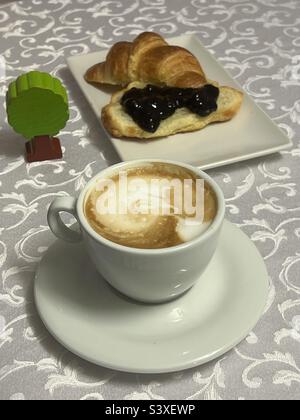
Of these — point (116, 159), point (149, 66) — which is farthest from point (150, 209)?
point (149, 66)

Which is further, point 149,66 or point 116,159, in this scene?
point 149,66

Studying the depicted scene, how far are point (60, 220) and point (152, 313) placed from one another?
14 centimetres

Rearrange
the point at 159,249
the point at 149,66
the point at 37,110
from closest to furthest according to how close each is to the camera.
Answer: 1. the point at 159,249
2. the point at 37,110
3. the point at 149,66

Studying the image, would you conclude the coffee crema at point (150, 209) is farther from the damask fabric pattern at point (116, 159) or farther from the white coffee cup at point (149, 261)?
the damask fabric pattern at point (116, 159)

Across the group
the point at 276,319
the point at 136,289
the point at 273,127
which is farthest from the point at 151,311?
the point at 273,127

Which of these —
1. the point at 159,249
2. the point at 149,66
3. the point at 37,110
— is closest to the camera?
the point at 159,249

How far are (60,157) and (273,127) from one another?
0.34 m

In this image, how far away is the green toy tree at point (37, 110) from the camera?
814 mm

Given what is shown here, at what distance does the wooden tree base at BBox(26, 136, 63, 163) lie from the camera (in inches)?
33.4

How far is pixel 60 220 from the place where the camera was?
613 mm

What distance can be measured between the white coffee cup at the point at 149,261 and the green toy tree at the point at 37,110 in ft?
0.87

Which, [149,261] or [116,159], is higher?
[149,261]

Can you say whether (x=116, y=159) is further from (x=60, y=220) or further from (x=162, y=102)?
(x=60, y=220)

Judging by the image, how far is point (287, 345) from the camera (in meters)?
0.58
